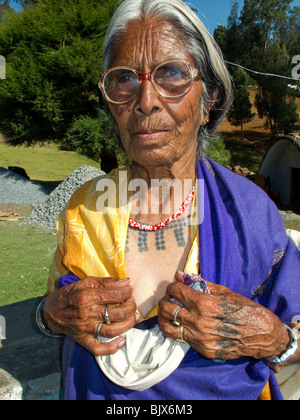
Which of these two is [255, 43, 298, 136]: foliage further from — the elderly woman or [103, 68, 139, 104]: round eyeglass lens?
[103, 68, 139, 104]: round eyeglass lens

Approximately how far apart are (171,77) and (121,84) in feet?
0.70

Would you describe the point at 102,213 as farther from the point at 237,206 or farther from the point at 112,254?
the point at 237,206

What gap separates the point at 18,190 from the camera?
11.9 m

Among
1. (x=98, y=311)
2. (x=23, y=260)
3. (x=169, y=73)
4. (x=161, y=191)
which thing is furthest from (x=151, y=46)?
(x=23, y=260)

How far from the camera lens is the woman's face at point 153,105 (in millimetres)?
1473

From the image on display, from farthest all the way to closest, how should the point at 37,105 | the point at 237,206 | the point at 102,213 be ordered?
the point at 37,105
the point at 102,213
the point at 237,206

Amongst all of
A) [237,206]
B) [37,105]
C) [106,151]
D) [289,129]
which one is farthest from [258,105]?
[237,206]

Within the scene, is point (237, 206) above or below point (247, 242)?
above

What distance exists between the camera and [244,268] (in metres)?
1.49

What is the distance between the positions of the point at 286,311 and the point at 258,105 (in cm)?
2839

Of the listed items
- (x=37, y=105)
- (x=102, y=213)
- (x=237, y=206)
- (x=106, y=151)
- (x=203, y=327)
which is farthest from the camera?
(x=106, y=151)

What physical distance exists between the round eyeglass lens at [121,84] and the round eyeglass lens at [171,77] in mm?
96

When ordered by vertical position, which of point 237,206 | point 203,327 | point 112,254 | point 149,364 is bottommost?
point 149,364

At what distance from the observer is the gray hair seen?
151 cm
